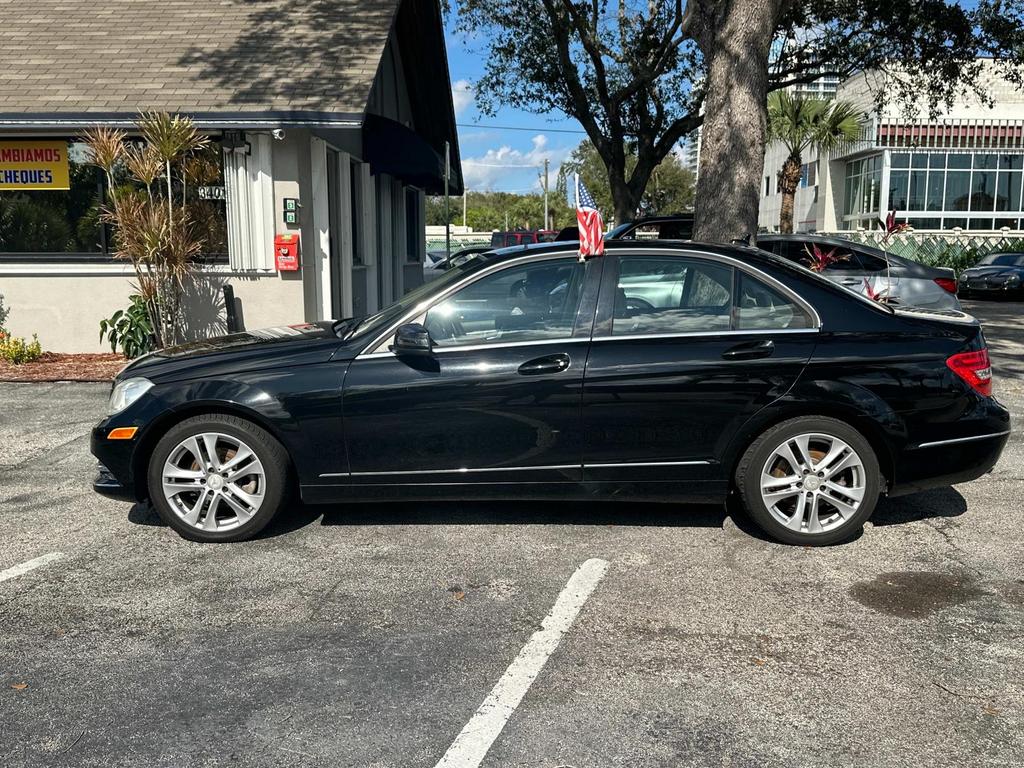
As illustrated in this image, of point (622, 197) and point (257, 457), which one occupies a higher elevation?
point (622, 197)

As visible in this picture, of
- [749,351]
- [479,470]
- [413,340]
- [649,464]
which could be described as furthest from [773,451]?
[413,340]

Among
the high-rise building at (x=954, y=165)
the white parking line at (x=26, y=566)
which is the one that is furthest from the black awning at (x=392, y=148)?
the high-rise building at (x=954, y=165)

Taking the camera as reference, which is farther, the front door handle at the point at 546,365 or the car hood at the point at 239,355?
the car hood at the point at 239,355

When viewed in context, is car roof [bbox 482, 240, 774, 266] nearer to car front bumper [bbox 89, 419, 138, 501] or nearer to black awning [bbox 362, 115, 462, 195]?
car front bumper [bbox 89, 419, 138, 501]

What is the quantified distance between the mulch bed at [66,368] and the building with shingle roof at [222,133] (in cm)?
34

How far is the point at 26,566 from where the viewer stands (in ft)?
15.5

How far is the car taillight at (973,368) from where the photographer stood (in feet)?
16.2

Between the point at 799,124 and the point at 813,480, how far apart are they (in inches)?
1313

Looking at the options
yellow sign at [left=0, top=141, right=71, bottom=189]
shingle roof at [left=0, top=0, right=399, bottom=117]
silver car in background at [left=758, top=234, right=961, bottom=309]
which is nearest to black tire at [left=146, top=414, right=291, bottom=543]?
shingle roof at [left=0, top=0, right=399, bottom=117]

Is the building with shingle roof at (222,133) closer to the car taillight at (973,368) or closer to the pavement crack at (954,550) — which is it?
the car taillight at (973,368)

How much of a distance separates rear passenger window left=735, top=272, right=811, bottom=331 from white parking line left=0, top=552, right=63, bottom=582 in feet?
12.4

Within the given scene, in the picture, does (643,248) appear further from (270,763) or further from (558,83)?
(558,83)

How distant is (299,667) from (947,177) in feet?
162

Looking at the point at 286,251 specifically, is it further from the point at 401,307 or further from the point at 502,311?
the point at 502,311
